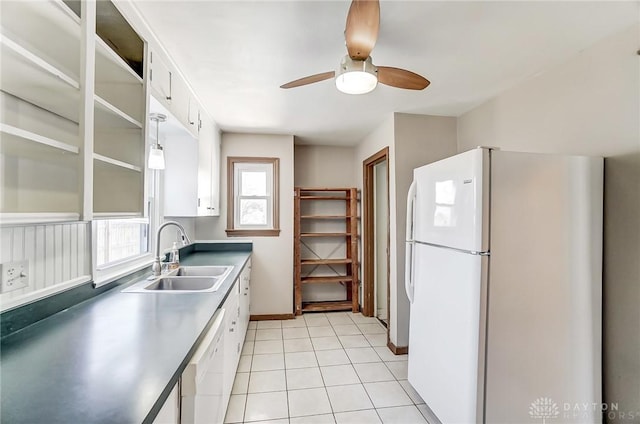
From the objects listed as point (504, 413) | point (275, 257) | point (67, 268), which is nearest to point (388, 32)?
point (67, 268)

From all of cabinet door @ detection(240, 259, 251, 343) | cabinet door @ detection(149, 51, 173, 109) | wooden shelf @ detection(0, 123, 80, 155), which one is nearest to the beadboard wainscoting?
wooden shelf @ detection(0, 123, 80, 155)

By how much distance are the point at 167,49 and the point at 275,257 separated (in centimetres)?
257

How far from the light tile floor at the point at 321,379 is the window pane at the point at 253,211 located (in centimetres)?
131

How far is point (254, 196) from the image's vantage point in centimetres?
381

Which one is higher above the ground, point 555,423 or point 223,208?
point 223,208

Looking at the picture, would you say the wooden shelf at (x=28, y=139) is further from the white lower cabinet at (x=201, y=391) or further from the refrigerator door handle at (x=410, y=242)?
the refrigerator door handle at (x=410, y=242)

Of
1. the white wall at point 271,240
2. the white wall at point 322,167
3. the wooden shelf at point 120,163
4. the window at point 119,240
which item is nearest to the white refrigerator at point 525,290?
the wooden shelf at point 120,163

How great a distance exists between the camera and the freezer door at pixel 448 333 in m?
1.53

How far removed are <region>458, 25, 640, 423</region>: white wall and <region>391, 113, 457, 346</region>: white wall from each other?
1.11 metres

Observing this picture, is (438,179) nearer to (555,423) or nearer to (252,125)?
(555,423)

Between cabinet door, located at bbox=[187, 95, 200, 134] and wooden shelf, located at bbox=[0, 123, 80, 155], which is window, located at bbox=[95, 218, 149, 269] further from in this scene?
cabinet door, located at bbox=[187, 95, 200, 134]

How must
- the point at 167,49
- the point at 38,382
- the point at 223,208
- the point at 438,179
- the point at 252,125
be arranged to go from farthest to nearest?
the point at 223,208 < the point at 252,125 < the point at 438,179 < the point at 167,49 < the point at 38,382

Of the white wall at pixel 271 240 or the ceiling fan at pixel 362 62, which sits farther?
the white wall at pixel 271 240

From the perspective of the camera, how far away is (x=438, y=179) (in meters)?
1.88
